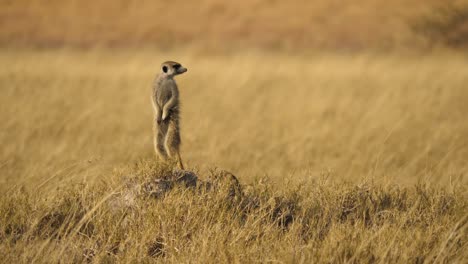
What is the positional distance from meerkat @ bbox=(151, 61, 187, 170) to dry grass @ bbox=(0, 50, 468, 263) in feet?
0.78

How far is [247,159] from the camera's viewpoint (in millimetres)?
7520

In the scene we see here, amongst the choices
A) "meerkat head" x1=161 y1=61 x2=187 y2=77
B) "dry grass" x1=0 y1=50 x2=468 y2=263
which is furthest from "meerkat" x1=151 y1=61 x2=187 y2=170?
"dry grass" x1=0 y1=50 x2=468 y2=263

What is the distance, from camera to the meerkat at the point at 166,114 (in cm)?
420

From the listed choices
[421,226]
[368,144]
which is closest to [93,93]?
[368,144]

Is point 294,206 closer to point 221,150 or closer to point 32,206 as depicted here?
point 32,206

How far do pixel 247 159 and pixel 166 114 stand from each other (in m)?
3.44

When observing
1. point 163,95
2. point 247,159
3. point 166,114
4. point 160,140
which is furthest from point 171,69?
point 247,159

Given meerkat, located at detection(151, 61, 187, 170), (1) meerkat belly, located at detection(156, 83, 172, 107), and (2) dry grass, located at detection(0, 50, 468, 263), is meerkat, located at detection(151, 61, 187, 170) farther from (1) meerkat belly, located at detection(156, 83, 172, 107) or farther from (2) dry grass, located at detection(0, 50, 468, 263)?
(2) dry grass, located at detection(0, 50, 468, 263)

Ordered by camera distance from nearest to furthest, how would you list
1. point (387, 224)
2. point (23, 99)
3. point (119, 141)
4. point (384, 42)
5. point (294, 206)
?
1. point (387, 224)
2. point (294, 206)
3. point (119, 141)
4. point (23, 99)
5. point (384, 42)

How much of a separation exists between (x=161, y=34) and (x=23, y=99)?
1625cm

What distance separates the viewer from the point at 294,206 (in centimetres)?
428

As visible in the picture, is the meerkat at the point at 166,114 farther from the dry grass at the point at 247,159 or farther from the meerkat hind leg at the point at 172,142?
the dry grass at the point at 247,159

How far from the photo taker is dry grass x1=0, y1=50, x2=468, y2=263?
356 cm

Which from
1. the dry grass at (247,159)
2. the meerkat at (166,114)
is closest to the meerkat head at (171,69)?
the meerkat at (166,114)
